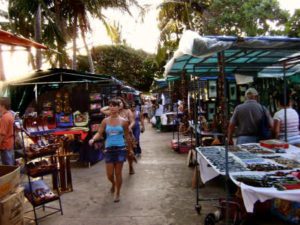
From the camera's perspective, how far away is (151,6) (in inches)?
715

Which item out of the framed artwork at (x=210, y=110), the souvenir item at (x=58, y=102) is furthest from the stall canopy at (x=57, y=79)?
the framed artwork at (x=210, y=110)

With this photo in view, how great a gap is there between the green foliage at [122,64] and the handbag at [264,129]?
909 inches

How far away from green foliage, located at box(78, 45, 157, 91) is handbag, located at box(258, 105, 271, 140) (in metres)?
23.1

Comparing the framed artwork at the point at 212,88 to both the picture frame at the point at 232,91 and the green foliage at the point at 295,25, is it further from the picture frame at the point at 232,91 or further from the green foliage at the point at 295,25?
the green foliage at the point at 295,25

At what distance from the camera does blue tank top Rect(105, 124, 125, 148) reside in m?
6.05

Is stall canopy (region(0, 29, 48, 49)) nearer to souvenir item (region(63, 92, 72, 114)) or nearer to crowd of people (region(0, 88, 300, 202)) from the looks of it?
crowd of people (region(0, 88, 300, 202))

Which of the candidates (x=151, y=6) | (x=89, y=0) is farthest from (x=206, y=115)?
(x=151, y=6)

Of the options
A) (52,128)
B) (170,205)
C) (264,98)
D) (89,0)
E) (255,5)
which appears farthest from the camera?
(255,5)

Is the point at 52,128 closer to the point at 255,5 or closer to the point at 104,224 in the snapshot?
the point at 104,224

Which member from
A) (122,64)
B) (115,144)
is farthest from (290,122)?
(122,64)

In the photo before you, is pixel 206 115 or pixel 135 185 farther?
pixel 206 115

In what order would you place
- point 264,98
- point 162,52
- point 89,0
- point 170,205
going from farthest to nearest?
1. point 162,52
2. point 89,0
3. point 264,98
4. point 170,205

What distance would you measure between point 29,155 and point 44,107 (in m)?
5.29

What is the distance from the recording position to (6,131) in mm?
6754
